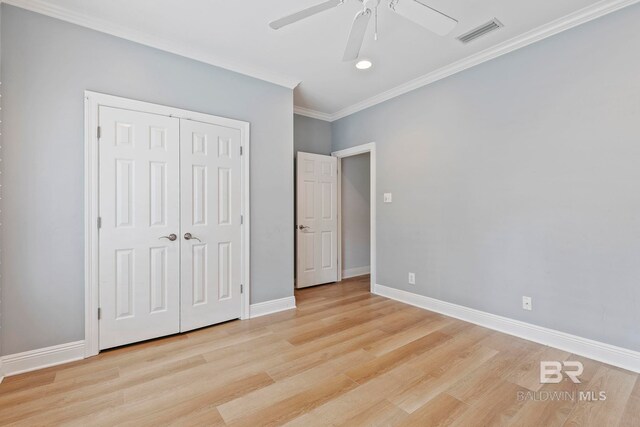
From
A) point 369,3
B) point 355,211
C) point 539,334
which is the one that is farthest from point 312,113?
point 539,334

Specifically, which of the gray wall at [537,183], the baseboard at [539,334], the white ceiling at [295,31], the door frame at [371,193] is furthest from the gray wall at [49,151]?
the baseboard at [539,334]

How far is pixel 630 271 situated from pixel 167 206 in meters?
3.83

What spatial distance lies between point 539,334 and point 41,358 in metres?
4.12

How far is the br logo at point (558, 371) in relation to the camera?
2.01 m

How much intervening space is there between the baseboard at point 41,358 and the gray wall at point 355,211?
11.8 feet

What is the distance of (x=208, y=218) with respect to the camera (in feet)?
9.66

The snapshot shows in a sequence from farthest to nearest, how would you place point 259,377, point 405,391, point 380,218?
point 380,218, point 259,377, point 405,391

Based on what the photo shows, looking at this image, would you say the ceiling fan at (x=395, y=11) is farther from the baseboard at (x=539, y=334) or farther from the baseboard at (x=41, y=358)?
the baseboard at (x=41, y=358)

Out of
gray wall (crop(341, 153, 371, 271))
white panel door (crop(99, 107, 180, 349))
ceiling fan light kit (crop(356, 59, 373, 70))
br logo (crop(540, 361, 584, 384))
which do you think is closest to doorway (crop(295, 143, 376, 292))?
gray wall (crop(341, 153, 371, 271))

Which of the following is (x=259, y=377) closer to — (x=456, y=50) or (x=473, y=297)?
(x=473, y=297)

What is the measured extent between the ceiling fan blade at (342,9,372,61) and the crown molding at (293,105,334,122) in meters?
2.28

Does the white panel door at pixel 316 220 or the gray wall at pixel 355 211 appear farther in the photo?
the gray wall at pixel 355 211

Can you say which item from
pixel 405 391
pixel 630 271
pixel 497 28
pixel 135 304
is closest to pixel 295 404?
pixel 405 391
